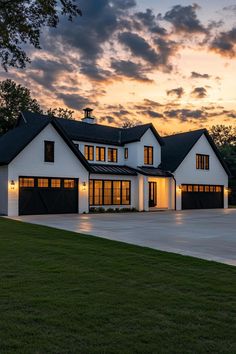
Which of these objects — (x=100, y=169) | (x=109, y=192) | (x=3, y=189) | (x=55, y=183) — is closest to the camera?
(x=3, y=189)

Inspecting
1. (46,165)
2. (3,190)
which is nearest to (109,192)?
(46,165)

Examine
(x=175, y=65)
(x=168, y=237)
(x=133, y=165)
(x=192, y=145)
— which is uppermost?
(x=175, y=65)

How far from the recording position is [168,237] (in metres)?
12.1

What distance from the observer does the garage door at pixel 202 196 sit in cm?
3203

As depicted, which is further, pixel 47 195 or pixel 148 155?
pixel 148 155

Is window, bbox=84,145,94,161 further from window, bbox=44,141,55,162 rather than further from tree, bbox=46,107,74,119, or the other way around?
tree, bbox=46,107,74,119

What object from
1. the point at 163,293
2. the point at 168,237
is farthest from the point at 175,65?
the point at 163,293

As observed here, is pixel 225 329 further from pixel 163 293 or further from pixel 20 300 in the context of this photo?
pixel 20 300

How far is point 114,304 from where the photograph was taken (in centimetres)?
470

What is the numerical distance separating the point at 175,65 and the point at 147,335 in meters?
20.6

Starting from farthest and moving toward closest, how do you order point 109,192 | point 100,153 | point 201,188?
1. point 201,188
2. point 100,153
3. point 109,192

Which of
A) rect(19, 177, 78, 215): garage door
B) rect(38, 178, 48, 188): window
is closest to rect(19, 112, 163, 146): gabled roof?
rect(19, 177, 78, 215): garage door

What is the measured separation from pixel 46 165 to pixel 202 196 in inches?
640

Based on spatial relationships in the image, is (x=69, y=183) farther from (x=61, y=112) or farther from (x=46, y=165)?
(x=61, y=112)
